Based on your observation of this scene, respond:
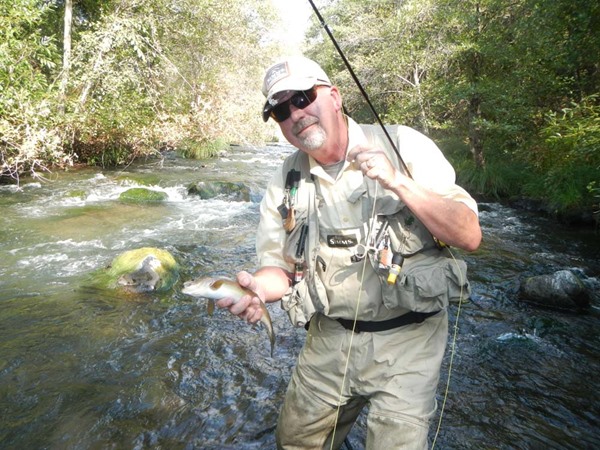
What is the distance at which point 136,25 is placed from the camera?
14391 millimetres

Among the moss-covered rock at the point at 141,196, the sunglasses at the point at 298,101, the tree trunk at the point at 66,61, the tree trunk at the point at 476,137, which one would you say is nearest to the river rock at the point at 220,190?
the moss-covered rock at the point at 141,196

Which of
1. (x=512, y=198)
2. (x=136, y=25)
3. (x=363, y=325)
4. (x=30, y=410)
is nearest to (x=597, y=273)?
(x=512, y=198)

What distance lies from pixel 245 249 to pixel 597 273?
630 centimetres

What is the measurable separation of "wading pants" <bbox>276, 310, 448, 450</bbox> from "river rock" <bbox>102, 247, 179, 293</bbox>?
441 centimetres

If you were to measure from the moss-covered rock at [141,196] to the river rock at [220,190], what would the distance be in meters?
1.06

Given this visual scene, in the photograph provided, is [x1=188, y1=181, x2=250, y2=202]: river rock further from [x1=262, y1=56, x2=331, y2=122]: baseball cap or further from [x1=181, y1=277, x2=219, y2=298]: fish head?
[x1=181, y1=277, x2=219, y2=298]: fish head

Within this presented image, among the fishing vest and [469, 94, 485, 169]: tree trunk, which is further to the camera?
[469, 94, 485, 169]: tree trunk

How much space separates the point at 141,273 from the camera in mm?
6773

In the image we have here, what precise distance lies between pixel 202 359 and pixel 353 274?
3.16m

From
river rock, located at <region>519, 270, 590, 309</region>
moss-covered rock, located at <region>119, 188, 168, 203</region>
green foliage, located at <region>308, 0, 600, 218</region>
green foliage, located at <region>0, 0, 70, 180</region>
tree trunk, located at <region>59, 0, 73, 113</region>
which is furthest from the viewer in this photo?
tree trunk, located at <region>59, 0, 73, 113</region>

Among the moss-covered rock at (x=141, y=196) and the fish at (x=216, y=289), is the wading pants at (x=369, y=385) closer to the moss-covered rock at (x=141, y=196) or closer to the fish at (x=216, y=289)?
the fish at (x=216, y=289)

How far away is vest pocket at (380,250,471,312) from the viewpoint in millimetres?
2311

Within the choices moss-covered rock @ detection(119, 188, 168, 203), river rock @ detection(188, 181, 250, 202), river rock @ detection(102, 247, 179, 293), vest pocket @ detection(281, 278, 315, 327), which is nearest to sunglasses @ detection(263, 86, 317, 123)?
vest pocket @ detection(281, 278, 315, 327)

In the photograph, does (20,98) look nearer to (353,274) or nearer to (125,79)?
(125,79)
